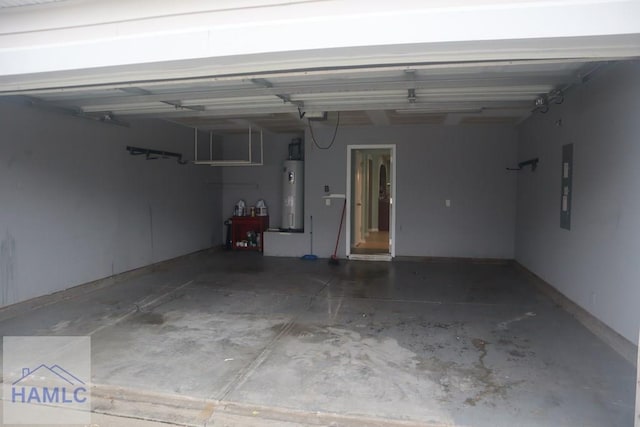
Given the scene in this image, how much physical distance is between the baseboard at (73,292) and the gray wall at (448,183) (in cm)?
345

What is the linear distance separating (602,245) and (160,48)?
3.86 meters

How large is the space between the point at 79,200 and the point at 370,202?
792 cm

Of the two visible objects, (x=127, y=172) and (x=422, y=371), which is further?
(x=127, y=172)

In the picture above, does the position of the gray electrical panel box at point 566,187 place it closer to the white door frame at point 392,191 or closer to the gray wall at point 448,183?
the gray wall at point 448,183

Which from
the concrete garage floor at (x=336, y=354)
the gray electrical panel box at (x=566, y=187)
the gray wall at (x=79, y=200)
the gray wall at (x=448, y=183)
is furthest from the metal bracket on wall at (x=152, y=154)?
the gray electrical panel box at (x=566, y=187)

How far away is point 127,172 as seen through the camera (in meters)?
6.22

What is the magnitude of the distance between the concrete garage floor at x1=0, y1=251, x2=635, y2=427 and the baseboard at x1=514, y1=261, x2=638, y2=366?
7cm

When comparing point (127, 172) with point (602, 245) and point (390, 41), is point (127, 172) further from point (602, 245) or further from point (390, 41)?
point (602, 245)

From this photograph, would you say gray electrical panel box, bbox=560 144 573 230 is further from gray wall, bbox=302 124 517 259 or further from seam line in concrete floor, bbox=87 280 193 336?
seam line in concrete floor, bbox=87 280 193 336

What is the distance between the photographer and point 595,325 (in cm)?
395

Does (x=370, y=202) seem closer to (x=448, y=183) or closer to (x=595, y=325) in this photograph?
(x=448, y=183)

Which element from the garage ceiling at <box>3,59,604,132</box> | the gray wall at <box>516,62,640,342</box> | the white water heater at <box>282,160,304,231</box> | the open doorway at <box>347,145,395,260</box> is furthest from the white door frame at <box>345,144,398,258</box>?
the gray wall at <box>516,62,640,342</box>

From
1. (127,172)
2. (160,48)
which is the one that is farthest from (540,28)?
(127,172)

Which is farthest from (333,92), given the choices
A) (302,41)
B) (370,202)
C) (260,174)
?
(370,202)
